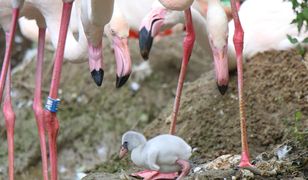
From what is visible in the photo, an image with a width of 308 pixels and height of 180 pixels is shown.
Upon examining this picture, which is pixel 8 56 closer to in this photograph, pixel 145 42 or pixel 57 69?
pixel 57 69

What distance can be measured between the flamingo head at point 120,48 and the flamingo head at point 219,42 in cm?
52

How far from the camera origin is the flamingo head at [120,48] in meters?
5.00

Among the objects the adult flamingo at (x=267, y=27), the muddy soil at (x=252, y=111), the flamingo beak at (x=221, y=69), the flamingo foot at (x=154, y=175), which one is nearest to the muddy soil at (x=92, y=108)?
the muddy soil at (x=252, y=111)

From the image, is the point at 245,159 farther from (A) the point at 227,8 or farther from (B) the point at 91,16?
(A) the point at 227,8

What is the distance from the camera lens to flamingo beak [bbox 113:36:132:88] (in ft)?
16.4

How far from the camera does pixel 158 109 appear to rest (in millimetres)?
7828

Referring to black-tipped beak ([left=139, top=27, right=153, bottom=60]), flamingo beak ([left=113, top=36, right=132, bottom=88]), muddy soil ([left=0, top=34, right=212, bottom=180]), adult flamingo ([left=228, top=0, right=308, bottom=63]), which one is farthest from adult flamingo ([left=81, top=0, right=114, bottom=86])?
muddy soil ([left=0, top=34, right=212, bottom=180])

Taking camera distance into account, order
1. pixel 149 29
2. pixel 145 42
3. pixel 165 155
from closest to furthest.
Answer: pixel 165 155 → pixel 145 42 → pixel 149 29

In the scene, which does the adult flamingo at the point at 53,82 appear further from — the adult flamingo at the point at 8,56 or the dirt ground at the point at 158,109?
the dirt ground at the point at 158,109

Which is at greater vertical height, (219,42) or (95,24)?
(95,24)

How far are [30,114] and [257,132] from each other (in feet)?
8.61

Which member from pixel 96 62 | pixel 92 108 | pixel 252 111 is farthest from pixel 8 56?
Answer: pixel 92 108

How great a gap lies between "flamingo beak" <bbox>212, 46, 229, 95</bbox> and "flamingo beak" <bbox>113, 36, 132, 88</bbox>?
512 mm

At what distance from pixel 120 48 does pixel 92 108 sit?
2548 mm
